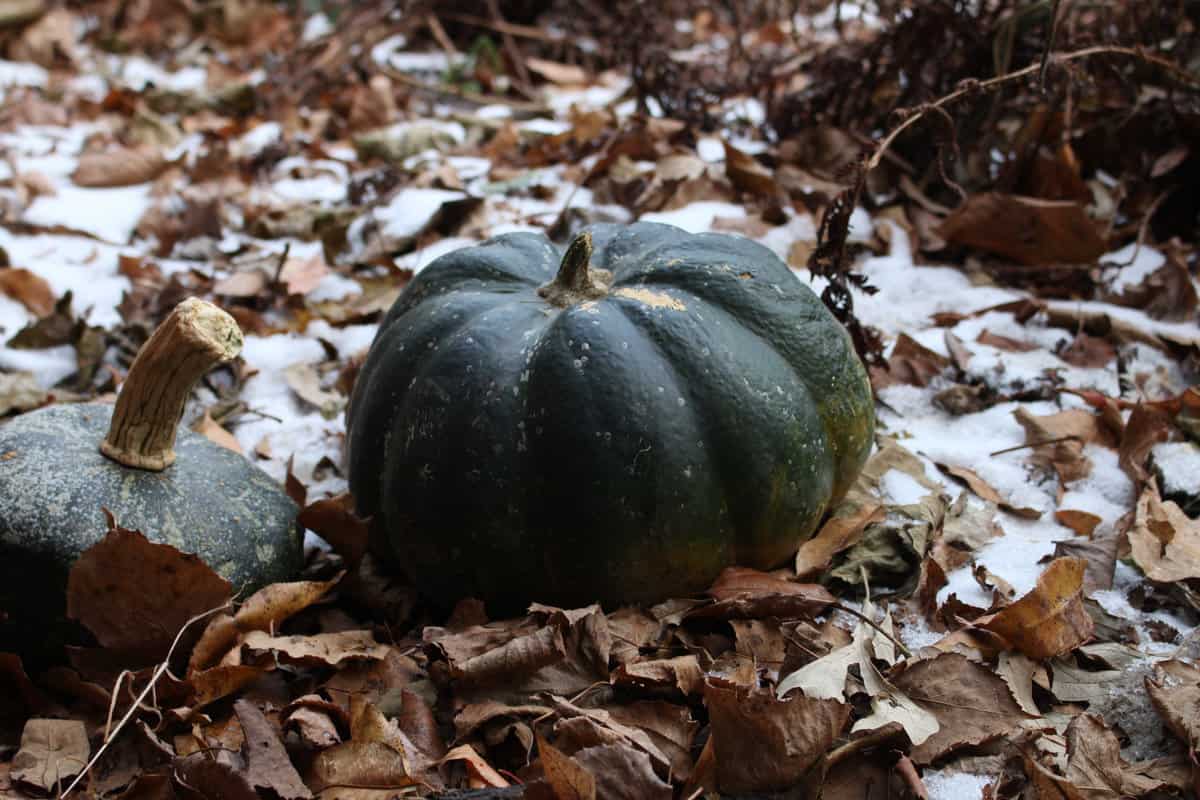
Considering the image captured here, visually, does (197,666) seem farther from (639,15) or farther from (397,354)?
(639,15)

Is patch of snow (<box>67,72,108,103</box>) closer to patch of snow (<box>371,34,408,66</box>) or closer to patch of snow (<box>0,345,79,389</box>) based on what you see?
patch of snow (<box>371,34,408,66</box>)

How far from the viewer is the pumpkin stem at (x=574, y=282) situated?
2.29 meters

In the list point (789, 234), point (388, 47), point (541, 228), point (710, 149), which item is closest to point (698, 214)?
point (789, 234)

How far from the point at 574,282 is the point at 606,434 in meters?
0.43

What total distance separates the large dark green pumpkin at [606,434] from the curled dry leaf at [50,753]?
2.29ft

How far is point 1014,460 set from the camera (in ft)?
9.27

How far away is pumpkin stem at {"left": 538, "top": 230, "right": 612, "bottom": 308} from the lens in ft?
7.51

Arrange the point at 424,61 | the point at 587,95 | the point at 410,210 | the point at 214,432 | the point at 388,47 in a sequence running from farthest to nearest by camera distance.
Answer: the point at 388,47 < the point at 424,61 < the point at 587,95 < the point at 410,210 < the point at 214,432

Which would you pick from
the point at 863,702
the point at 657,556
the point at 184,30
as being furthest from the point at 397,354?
the point at 184,30

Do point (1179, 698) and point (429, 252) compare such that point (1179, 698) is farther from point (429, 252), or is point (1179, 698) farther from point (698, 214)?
point (429, 252)

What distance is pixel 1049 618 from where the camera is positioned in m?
2.05

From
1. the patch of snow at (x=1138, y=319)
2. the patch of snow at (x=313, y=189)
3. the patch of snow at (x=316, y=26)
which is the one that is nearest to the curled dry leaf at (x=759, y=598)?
the patch of snow at (x=1138, y=319)

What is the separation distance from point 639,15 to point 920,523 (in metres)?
3.11

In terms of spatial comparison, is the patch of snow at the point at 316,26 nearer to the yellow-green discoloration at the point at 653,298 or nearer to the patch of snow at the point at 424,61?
the patch of snow at the point at 424,61
